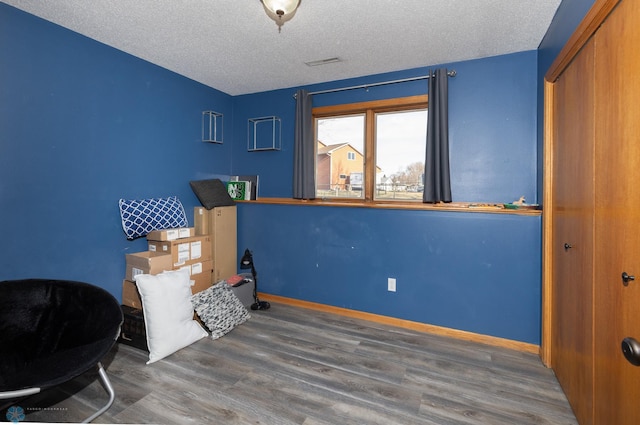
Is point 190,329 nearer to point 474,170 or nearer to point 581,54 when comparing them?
point 474,170

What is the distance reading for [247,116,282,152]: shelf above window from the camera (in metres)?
3.86

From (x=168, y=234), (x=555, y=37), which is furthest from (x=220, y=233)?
(x=555, y=37)

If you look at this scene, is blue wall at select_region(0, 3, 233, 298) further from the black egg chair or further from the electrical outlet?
the electrical outlet

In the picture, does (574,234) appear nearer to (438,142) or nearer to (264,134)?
(438,142)

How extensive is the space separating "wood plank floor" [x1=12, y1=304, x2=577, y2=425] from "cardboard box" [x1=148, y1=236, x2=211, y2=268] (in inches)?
32.5

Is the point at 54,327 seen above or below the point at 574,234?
below

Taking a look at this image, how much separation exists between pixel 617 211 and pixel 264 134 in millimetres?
3461

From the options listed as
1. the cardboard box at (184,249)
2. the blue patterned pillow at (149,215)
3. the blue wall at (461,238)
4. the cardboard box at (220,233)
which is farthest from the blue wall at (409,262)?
the blue patterned pillow at (149,215)

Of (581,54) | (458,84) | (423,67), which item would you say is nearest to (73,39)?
(423,67)

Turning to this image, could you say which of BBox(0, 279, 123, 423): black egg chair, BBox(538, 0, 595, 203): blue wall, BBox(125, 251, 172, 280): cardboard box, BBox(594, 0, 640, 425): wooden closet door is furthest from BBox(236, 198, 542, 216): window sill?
BBox(0, 279, 123, 423): black egg chair

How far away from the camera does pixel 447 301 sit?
9.51 ft

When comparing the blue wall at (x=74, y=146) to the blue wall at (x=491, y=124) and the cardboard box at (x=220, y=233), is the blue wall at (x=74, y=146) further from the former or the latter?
the blue wall at (x=491, y=124)

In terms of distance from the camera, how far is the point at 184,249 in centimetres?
305

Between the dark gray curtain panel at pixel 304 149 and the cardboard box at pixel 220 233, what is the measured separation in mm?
923
